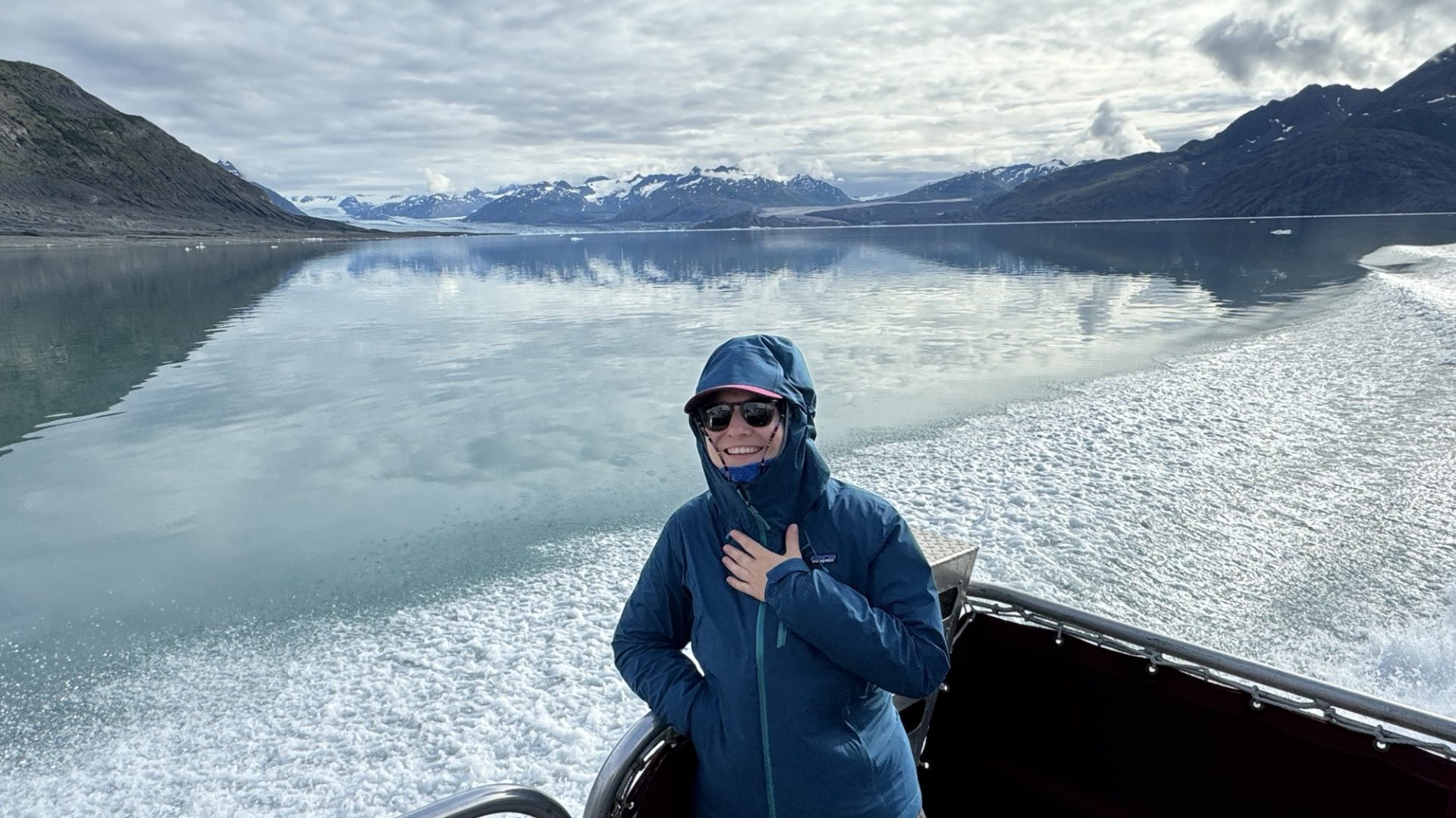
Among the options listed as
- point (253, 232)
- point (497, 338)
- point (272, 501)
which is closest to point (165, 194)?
point (253, 232)

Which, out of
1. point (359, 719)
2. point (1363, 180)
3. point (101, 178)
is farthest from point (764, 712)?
point (1363, 180)

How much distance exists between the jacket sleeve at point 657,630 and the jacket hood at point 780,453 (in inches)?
10.3

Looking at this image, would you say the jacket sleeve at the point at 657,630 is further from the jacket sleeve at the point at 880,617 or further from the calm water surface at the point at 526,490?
the calm water surface at the point at 526,490

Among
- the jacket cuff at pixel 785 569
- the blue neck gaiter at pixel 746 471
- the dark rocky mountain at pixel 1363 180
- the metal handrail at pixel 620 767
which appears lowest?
the metal handrail at pixel 620 767

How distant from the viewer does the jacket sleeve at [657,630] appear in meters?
2.23

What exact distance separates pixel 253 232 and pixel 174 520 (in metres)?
168

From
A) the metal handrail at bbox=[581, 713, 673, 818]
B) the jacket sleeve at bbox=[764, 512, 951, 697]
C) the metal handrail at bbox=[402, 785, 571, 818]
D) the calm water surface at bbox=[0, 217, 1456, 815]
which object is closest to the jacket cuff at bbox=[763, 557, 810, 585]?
the jacket sleeve at bbox=[764, 512, 951, 697]

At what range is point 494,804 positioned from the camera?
6.22 ft

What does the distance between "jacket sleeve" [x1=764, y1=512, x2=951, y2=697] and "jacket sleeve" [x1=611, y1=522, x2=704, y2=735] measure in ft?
1.38

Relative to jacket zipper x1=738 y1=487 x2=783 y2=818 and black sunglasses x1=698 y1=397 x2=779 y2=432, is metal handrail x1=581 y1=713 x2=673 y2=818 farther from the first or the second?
black sunglasses x1=698 y1=397 x2=779 y2=432

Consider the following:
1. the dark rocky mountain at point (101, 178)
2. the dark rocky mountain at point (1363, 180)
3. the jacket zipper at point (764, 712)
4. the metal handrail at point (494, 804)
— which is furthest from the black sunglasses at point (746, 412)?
the dark rocky mountain at point (1363, 180)

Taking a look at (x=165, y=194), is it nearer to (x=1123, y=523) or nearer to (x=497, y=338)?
(x=497, y=338)

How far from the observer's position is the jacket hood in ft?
6.77

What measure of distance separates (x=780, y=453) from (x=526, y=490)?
690 centimetres
